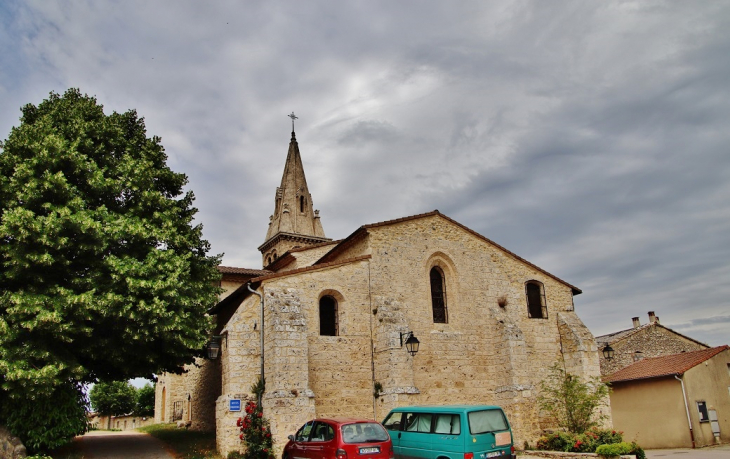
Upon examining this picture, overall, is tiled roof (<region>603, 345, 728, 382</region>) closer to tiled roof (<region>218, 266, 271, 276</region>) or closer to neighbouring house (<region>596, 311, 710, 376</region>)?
neighbouring house (<region>596, 311, 710, 376</region>)

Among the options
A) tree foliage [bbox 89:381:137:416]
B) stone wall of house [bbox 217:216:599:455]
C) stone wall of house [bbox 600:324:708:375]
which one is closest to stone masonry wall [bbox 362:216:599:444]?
stone wall of house [bbox 217:216:599:455]

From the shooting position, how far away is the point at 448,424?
41.3 ft

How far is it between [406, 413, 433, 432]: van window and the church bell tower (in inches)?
1044

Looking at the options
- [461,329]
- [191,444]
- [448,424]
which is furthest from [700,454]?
[191,444]

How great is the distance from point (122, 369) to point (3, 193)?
6378 mm

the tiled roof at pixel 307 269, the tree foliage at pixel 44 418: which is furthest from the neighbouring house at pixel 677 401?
the tree foliage at pixel 44 418

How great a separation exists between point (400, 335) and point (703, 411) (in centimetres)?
1467

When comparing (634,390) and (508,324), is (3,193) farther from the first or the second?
(634,390)

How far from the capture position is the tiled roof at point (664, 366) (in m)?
22.8

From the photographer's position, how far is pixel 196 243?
58.4 ft

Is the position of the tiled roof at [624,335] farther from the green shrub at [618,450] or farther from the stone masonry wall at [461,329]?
the green shrub at [618,450]

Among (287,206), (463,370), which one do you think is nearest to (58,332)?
(463,370)

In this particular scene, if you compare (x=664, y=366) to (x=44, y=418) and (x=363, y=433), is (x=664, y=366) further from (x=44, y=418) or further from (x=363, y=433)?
(x=44, y=418)

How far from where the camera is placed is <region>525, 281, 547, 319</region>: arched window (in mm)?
23188
